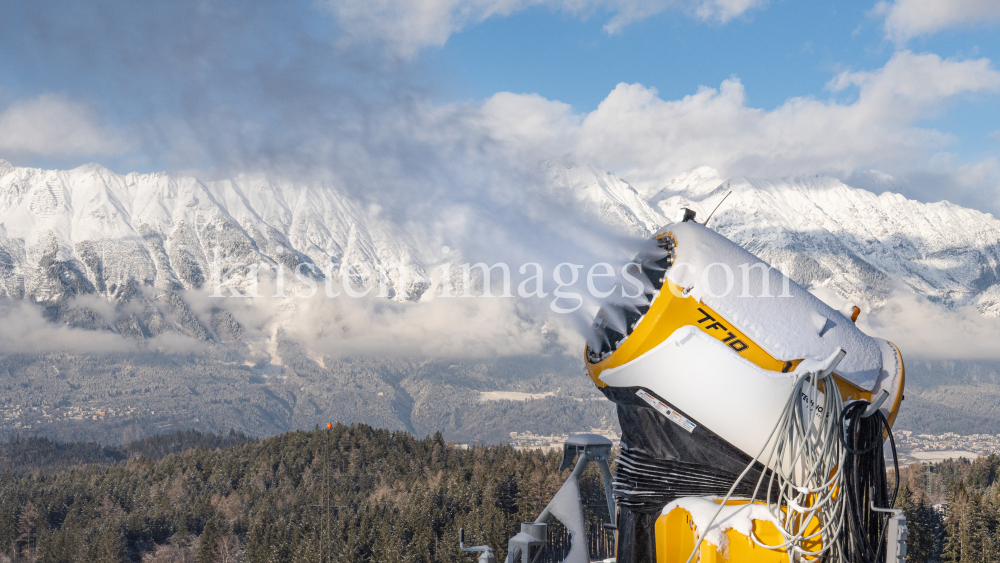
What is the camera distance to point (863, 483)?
24.2 feet

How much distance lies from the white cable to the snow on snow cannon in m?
0.01

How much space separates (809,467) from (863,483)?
2.20 ft

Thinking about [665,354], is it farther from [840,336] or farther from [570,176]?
[570,176]

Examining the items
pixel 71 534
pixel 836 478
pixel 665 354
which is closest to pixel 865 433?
pixel 836 478

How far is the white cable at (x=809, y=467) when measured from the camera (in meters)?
7.09

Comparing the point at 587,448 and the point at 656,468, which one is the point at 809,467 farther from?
the point at 587,448

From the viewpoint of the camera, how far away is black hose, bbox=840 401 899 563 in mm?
7137

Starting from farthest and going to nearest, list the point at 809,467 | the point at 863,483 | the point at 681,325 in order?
the point at 681,325 < the point at 863,483 < the point at 809,467

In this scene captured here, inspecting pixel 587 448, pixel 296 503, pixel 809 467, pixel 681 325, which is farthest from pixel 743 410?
pixel 296 503

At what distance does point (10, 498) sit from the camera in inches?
4875

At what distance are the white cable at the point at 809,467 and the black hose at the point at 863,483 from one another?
112mm

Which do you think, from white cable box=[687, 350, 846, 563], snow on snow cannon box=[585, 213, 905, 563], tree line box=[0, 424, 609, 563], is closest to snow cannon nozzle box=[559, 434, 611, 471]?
snow on snow cannon box=[585, 213, 905, 563]

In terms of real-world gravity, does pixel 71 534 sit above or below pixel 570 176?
below

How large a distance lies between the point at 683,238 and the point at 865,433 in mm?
2534
